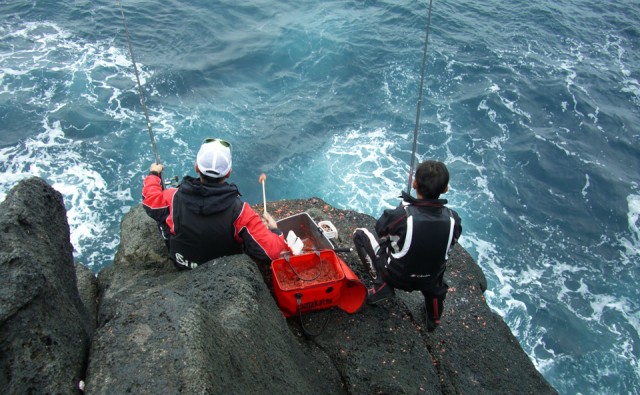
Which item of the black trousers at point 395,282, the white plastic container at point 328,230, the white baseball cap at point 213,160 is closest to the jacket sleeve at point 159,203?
the white baseball cap at point 213,160

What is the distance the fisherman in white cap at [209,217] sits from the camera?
157 inches

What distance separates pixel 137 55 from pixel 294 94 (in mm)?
5075

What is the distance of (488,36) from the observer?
677 inches

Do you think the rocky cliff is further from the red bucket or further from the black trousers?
the black trousers

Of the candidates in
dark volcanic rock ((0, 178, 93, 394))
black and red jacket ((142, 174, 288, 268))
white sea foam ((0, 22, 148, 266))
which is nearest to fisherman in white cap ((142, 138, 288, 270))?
black and red jacket ((142, 174, 288, 268))

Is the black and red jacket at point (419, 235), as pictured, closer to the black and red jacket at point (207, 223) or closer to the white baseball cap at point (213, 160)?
the black and red jacket at point (207, 223)

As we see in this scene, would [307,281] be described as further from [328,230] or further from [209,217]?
[328,230]

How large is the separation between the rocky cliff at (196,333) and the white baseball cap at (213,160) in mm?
787

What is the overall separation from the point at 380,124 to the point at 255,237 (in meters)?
9.38

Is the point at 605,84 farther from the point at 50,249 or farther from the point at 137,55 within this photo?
the point at 50,249

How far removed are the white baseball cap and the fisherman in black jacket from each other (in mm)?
1534

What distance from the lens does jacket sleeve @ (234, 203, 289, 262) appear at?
4.17 metres

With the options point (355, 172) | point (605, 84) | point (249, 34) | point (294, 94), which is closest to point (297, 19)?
point (249, 34)

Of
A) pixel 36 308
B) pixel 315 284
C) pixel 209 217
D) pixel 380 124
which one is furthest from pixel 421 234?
pixel 380 124
